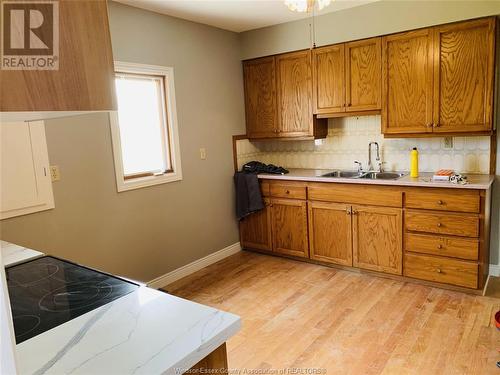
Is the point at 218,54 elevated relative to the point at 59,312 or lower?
elevated

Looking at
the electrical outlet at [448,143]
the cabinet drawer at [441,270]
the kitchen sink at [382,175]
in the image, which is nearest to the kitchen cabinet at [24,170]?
the kitchen sink at [382,175]

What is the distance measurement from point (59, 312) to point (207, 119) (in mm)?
2945

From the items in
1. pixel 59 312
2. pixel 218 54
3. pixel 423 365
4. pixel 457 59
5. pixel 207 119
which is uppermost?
pixel 218 54

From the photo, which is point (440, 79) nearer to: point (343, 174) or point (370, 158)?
point (370, 158)

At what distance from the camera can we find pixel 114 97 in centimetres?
74

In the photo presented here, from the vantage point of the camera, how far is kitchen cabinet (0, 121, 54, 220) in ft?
8.05

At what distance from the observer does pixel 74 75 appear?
26.3 inches

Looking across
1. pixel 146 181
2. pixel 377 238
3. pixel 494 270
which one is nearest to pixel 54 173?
pixel 146 181

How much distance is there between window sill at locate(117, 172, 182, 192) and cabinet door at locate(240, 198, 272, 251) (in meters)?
1.04

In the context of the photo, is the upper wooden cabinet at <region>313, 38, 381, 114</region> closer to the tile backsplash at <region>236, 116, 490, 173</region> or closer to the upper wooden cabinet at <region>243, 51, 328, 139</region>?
the upper wooden cabinet at <region>243, 51, 328, 139</region>

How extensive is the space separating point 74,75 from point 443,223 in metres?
3.11

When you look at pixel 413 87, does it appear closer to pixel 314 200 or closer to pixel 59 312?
pixel 314 200

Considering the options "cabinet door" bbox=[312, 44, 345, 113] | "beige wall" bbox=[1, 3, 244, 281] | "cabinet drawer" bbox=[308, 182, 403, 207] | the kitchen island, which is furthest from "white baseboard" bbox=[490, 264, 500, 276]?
the kitchen island

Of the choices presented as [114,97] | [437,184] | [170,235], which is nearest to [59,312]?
[114,97]
